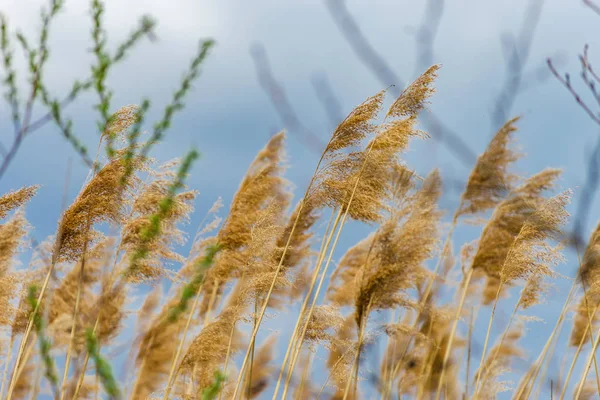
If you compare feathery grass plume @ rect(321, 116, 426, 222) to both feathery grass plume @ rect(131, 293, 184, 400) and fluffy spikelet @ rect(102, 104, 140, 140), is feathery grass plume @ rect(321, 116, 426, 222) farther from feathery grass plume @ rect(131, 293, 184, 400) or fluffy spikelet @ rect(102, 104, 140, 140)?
feathery grass plume @ rect(131, 293, 184, 400)

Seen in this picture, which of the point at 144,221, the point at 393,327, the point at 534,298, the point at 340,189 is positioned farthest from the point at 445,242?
the point at 144,221

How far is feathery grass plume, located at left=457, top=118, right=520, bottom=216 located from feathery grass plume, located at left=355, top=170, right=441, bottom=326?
3.39 feet

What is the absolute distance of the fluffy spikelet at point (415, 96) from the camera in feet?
13.2

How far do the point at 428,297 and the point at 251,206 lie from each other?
5.11 ft

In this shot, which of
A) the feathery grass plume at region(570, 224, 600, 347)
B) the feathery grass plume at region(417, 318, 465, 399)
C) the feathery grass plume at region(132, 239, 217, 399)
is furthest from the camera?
the feathery grass plume at region(132, 239, 217, 399)

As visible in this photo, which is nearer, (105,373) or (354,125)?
(105,373)

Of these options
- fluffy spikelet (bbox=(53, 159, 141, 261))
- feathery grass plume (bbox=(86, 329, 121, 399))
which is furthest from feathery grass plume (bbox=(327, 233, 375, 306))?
feathery grass plume (bbox=(86, 329, 121, 399))

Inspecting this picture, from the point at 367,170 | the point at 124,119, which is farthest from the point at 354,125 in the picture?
the point at 124,119

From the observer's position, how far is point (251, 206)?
5.37m

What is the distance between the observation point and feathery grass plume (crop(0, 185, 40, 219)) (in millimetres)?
3736

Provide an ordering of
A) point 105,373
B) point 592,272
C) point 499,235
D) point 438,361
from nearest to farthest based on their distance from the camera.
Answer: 1. point 105,373
2. point 592,272
3. point 499,235
4. point 438,361

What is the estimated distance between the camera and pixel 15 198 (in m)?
3.75

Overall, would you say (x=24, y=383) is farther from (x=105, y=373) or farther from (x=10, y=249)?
(x=105, y=373)

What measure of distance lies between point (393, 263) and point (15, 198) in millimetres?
2244
